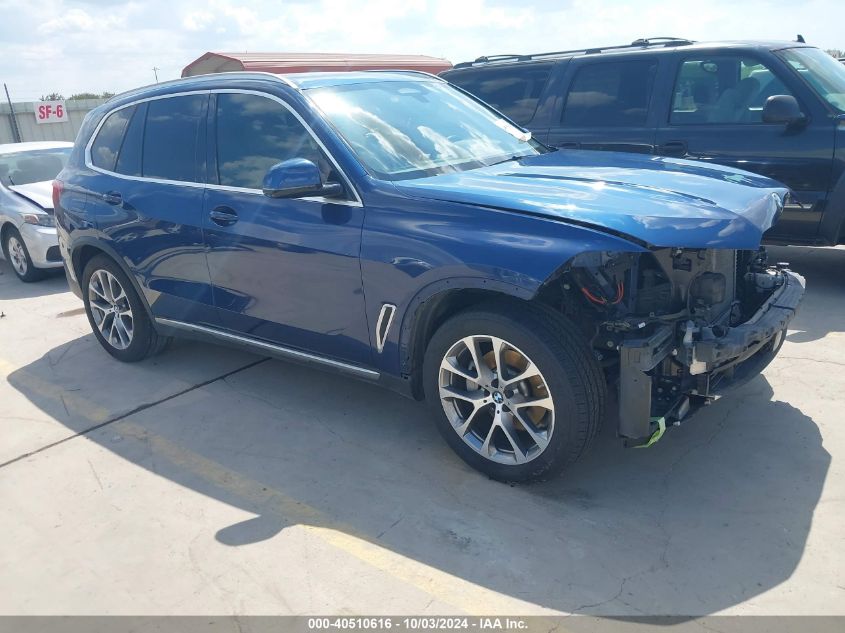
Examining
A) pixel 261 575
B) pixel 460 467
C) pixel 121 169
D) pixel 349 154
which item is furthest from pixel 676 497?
pixel 121 169

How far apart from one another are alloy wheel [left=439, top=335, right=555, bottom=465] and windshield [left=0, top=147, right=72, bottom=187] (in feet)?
24.6

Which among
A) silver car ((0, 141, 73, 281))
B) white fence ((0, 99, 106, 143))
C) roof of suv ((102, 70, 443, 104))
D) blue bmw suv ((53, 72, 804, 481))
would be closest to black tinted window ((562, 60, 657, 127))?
blue bmw suv ((53, 72, 804, 481))

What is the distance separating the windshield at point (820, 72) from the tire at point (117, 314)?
527cm

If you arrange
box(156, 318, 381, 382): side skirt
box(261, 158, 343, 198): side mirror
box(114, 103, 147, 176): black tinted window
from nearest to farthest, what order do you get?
Answer: box(261, 158, 343, 198): side mirror, box(156, 318, 381, 382): side skirt, box(114, 103, 147, 176): black tinted window

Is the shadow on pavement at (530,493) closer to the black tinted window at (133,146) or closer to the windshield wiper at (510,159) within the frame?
the windshield wiper at (510,159)

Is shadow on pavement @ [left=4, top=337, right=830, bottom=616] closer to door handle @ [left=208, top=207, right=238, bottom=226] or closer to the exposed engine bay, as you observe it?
the exposed engine bay

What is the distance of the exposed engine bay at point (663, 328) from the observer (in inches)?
124

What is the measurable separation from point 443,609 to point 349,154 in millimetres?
2228

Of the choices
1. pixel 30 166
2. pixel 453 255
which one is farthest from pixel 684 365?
pixel 30 166

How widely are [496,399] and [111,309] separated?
339 centimetres

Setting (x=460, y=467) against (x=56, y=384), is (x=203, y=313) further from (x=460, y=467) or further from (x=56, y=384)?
(x=460, y=467)

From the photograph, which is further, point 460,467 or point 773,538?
point 460,467

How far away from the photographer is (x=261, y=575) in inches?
123

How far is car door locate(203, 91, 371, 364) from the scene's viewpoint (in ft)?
12.7
